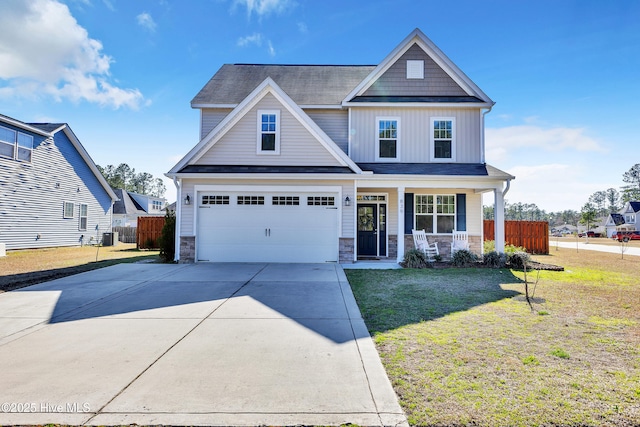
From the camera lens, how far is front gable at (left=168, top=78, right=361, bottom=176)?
11312mm

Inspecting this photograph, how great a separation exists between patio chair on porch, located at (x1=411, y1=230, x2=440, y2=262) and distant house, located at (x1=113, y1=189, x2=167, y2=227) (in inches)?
1153

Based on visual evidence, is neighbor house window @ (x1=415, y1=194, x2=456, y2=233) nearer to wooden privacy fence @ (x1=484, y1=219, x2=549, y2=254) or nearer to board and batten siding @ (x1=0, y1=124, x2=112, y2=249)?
wooden privacy fence @ (x1=484, y1=219, x2=549, y2=254)

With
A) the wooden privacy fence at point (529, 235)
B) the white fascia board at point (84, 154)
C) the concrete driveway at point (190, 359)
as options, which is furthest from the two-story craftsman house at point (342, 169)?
the white fascia board at point (84, 154)

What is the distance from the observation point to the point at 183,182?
1123cm

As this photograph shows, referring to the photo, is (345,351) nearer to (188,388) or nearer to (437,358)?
(437,358)

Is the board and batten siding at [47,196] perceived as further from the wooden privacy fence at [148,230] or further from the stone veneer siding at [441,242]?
the stone veneer siding at [441,242]

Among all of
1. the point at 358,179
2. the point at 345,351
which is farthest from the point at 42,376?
the point at 358,179

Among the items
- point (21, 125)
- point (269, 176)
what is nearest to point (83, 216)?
point (21, 125)

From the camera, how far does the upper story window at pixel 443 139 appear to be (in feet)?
41.9

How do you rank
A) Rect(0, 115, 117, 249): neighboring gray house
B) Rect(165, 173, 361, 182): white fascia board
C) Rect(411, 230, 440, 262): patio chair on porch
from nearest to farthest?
1. Rect(165, 173, 361, 182): white fascia board
2. Rect(411, 230, 440, 262): patio chair on porch
3. Rect(0, 115, 117, 249): neighboring gray house

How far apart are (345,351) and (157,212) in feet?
141

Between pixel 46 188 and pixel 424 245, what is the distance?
19829mm

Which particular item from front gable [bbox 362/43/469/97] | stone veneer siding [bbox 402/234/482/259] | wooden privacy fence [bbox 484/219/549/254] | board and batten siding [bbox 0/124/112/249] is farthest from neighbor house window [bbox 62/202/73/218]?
wooden privacy fence [bbox 484/219/549/254]

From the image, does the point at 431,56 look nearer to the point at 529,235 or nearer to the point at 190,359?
the point at 529,235
